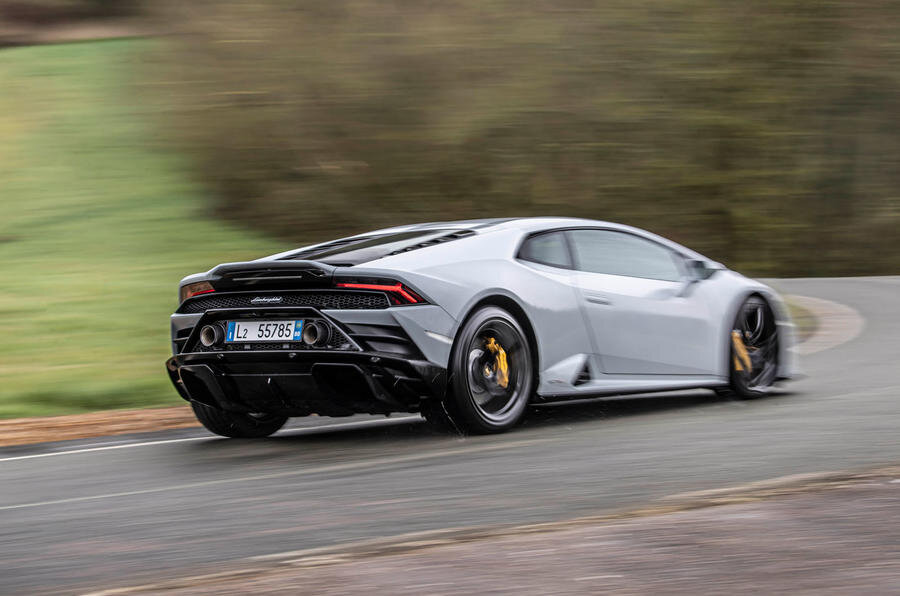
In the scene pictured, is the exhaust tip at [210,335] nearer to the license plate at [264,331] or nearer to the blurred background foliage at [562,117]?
the license plate at [264,331]

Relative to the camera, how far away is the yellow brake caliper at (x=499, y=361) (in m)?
6.87

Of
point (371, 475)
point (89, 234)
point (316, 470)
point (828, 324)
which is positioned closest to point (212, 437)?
point (316, 470)

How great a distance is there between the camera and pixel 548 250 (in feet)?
24.4

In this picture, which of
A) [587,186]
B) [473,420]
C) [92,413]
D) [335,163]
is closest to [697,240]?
[587,186]

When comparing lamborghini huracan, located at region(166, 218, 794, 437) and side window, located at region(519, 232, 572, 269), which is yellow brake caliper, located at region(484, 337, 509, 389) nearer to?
lamborghini huracan, located at region(166, 218, 794, 437)

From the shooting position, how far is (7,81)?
28.5m

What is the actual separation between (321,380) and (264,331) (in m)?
0.43

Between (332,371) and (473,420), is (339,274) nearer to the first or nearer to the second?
(332,371)

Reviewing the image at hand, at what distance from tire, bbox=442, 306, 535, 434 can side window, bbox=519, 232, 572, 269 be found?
0.50m

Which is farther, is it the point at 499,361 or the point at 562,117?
the point at 562,117

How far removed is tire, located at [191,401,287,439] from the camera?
24.8 ft

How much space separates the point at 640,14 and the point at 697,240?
18.4 feet

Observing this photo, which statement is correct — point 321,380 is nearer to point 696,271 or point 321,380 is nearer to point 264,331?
point 264,331

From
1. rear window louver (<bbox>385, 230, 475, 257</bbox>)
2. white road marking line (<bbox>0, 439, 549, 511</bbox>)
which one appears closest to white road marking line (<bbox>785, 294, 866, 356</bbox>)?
rear window louver (<bbox>385, 230, 475, 257</bbox>)
